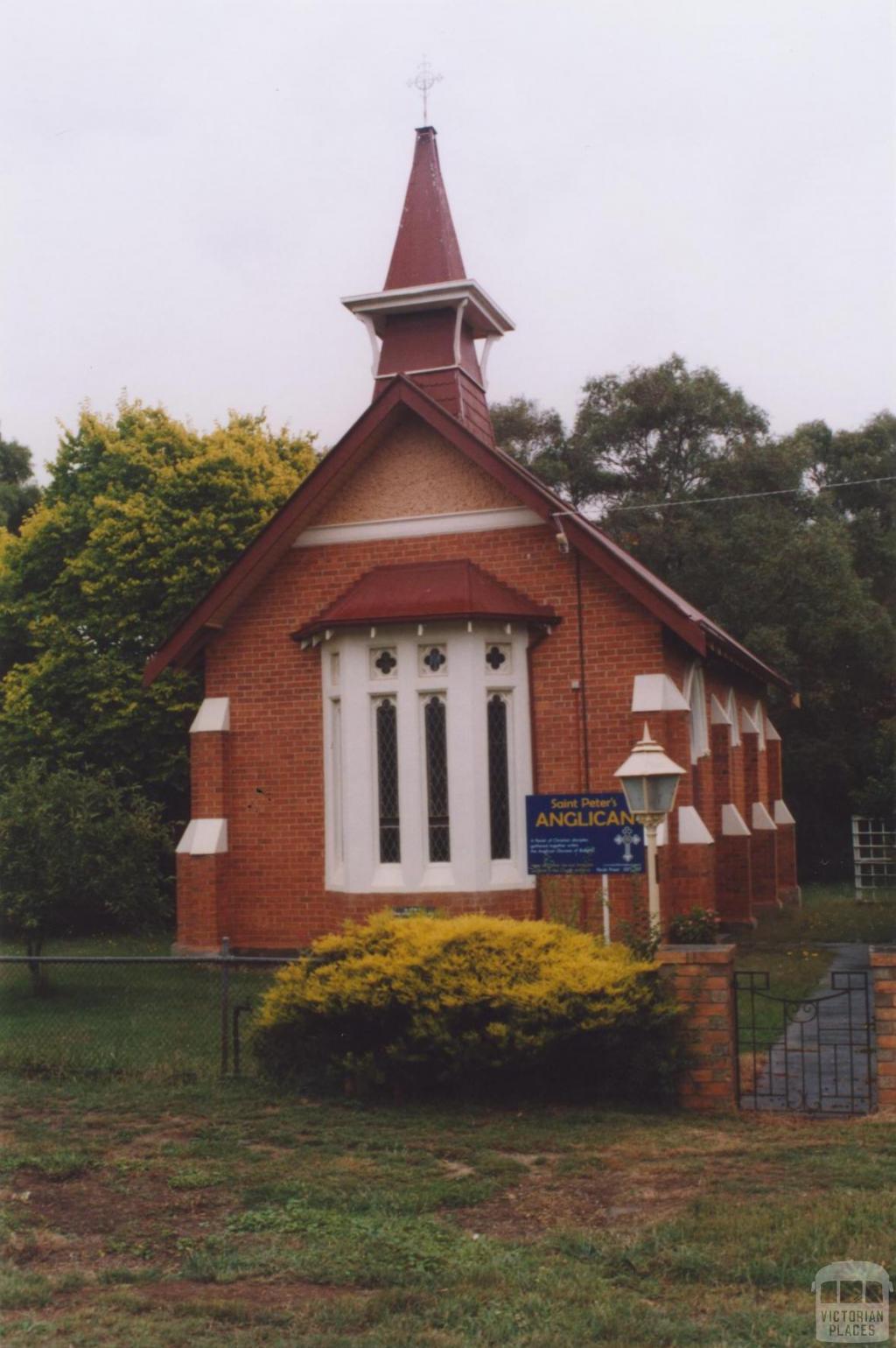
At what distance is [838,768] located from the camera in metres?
36.2

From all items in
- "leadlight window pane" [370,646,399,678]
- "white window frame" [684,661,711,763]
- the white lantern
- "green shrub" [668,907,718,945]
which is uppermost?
"leadlight window pane" [370,646,399,678]

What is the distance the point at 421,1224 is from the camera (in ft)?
23.4

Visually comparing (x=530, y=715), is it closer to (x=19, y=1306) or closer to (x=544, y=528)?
(x=544, y=528)

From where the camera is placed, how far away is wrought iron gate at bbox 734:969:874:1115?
986cm

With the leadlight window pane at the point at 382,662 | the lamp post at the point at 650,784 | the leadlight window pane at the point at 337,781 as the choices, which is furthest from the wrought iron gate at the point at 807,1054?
the leadlight window pane at the point at 382,662

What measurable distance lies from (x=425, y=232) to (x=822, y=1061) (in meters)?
15.3

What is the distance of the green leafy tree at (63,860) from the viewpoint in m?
16.0

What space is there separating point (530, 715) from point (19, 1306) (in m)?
12.7

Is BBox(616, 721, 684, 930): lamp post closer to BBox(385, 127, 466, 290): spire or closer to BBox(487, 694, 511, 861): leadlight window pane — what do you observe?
BBox(487, 694, 511, 861): leadlight window pane

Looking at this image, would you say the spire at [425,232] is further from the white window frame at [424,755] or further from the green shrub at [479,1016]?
the green shrub at [479,1016]

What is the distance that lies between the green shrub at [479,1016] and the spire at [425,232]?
13775 mm

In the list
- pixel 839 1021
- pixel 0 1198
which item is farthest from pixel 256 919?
pixel 0 1198

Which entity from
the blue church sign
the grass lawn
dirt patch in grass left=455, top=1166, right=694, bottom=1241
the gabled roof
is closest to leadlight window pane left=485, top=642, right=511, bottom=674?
the gabled roof

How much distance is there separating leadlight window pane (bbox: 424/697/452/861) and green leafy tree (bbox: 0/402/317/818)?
11925 mm
